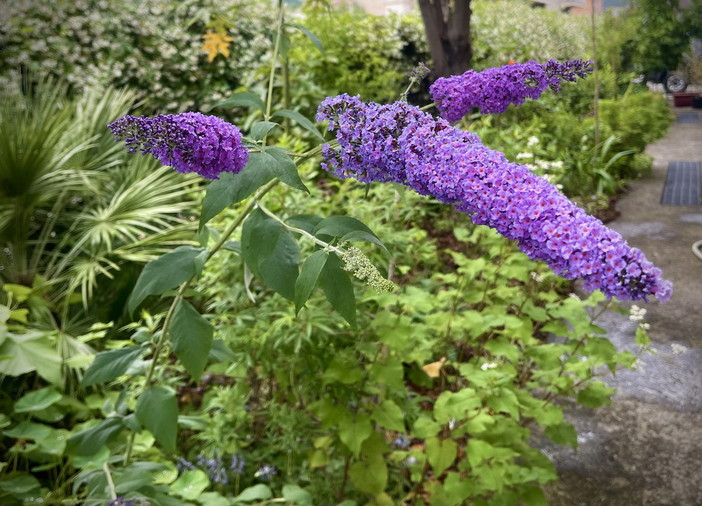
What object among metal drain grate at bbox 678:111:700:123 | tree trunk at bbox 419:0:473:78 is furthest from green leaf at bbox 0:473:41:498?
metal drain grate at bbox 678:111:700:123

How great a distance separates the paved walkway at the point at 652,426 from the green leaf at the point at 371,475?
1.87ft

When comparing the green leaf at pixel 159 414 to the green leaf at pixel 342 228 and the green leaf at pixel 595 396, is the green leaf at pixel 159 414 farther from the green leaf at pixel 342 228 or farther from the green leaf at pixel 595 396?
the green leaf at pixel 595 396

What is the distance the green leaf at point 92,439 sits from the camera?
1.07m

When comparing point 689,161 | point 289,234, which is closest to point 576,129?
point 689,161

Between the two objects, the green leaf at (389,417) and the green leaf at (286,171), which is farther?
the green leaf at (389,417)

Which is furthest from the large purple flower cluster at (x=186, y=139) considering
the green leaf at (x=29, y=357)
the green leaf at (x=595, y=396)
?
the green leaf at (x=595, y=396)

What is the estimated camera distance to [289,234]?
2.73 feet

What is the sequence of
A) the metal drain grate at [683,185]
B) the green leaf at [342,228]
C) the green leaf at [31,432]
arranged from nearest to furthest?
the green leaf at [342,228] < the green leaf at [31,432] < the metal drain grate at [683,185]

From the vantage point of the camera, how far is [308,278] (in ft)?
2.17

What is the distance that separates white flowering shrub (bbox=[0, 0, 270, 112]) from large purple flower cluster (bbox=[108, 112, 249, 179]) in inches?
120

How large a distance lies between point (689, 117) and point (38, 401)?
4.88 meters

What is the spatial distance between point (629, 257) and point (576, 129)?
4340 mm

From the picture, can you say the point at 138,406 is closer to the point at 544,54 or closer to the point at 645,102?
the point at 544,54

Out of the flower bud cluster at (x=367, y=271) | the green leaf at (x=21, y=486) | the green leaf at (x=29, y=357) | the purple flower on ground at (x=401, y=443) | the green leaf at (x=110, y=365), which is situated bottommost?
the purple flower on ground at (x=401, y=443)
